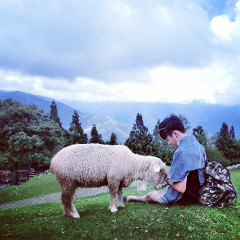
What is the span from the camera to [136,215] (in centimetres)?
478

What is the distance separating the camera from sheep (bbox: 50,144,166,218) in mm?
5039

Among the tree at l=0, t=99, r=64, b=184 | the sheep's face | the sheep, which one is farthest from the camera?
the tree at l=0, t=99, r=64, b=184

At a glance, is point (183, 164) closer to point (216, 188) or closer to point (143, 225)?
point (216, 188)

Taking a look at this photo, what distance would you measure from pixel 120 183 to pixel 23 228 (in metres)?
2.42

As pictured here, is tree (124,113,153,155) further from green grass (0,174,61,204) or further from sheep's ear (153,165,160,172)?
sheep's ear (153,165,160,172)

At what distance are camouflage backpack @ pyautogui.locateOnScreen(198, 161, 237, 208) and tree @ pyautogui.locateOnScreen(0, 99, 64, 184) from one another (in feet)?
68.6

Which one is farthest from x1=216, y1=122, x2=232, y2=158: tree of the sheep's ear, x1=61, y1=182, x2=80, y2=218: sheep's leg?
x1=61, y1=182, x2=80, y2=218: sheep's leg

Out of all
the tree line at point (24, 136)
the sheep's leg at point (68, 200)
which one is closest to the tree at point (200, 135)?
the tree line at point (24, 136)

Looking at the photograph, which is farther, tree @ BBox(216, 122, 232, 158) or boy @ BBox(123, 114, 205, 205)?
tree @ BBox(216, 122, 232, 158)

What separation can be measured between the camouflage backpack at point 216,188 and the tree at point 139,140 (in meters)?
25.0

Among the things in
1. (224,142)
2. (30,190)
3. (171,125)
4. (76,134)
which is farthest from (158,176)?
→ (224,142)

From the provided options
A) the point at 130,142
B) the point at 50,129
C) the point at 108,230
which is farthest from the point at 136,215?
the point at 130,142

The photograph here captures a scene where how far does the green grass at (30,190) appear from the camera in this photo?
1922 cm

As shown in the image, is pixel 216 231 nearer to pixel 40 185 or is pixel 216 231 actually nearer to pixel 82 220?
pixel 82 220
